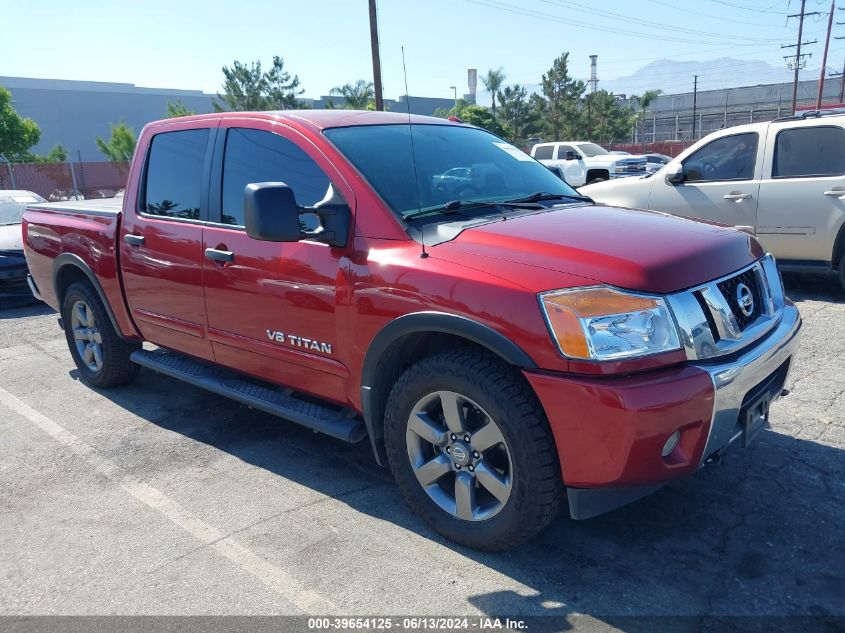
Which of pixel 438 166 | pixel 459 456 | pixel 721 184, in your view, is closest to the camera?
pixel 459 456

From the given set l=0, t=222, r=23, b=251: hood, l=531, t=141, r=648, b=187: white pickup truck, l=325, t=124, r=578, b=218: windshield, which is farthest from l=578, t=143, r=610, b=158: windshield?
l=325, t=124, r=578, b=218: windshield

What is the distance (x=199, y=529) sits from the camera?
11.0 ft

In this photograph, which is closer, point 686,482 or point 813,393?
point 686,482

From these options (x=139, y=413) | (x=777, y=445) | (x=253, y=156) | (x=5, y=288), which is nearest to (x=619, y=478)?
(x=777, y=445)

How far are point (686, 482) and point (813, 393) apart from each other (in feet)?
5.58

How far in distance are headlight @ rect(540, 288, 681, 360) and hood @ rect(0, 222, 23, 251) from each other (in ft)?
27.9

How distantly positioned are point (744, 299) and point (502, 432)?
1.23m

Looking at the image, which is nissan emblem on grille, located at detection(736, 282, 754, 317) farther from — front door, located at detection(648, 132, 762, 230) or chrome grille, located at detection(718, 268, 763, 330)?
front door, located at detection(648, 132, 762, 230)

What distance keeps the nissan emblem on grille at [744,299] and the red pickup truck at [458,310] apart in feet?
0.05

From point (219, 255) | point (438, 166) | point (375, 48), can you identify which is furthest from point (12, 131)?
point (438, 166)

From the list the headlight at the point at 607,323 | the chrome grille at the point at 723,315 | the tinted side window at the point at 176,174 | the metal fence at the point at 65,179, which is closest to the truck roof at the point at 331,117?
the tinted side window at the point at 176,174

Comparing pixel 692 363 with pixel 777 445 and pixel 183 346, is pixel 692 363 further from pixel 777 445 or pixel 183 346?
pixel 183 346

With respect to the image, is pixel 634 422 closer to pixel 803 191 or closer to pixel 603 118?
pixel 803 191

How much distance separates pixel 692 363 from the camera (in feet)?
8.60
